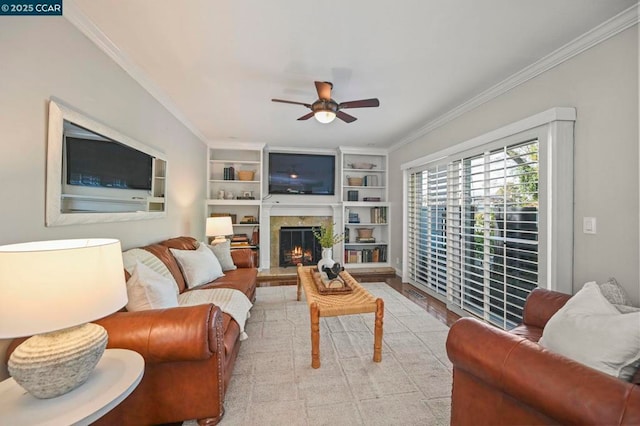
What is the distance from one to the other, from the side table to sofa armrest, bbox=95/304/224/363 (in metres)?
0.14

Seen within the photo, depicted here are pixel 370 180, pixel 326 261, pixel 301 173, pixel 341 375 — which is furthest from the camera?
pixel 370 180

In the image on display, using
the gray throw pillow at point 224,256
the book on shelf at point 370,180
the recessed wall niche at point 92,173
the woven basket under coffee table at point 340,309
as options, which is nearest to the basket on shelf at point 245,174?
the gray throw pillow at point 224,256

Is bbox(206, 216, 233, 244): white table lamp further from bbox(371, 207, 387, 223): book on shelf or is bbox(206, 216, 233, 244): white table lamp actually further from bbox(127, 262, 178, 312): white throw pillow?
bbox(371, 207, 387, 223): book on shelf

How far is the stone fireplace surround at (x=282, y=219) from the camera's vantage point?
5.26m

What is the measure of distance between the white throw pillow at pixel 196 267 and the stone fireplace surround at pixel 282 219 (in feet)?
7.63

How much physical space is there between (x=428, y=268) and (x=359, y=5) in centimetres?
349

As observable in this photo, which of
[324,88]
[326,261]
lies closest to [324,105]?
[324,88]

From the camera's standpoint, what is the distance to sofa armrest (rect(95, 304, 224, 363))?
1.36 meters

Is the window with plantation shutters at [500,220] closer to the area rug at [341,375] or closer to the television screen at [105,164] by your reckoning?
the area rug at [341,375]

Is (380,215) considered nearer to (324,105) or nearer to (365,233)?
(365,233)

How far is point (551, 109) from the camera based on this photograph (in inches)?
82.3

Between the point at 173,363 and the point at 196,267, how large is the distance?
1355mm

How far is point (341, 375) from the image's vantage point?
2.01 metres

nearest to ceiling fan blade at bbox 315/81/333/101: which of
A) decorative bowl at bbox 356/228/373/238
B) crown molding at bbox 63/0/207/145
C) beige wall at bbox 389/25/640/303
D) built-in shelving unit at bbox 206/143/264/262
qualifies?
crown molding at bbox 63/0/207/145
